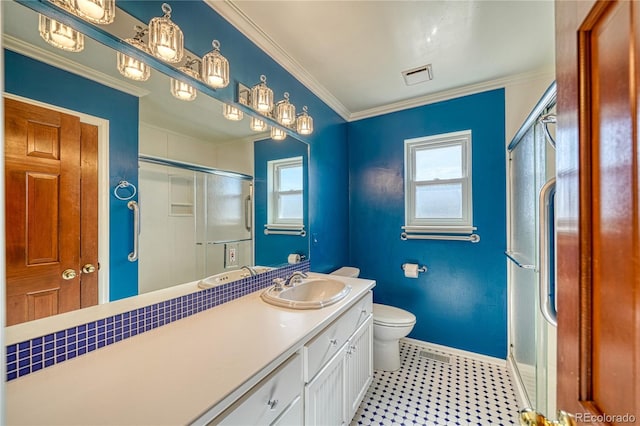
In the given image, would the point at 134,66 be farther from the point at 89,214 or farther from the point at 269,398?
the point at 269,398

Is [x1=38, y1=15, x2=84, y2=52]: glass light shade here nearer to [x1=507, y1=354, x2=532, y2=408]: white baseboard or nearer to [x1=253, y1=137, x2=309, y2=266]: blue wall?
[x1=253, y1=137, x2=309, y2=266]: blue wall

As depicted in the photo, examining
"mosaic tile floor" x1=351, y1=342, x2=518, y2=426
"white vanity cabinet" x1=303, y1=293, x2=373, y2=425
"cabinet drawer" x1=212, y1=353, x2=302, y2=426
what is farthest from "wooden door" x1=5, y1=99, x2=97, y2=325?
"mosaic tile floor" x1=351, y1=342, x2=518, y2=426

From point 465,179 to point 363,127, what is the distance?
1142 millimetres

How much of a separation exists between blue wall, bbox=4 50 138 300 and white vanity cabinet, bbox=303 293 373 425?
773mm

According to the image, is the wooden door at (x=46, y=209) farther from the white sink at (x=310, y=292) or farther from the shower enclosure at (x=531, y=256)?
the shower enclosure at (x=531, y=256)

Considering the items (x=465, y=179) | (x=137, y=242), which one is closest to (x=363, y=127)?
(x=465, y=179)

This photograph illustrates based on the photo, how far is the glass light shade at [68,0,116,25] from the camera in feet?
2.72

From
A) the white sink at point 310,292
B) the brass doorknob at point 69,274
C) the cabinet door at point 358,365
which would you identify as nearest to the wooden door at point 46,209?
the brass doorknob at point 69,274

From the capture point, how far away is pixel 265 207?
176 cm

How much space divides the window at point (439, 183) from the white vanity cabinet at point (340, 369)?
1.14 m

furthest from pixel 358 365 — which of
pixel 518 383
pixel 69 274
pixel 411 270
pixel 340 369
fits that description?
pixel 69 274

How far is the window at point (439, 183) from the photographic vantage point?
231cm

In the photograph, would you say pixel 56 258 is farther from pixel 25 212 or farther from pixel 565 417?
pixel 565 417

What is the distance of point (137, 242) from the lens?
101 cm
